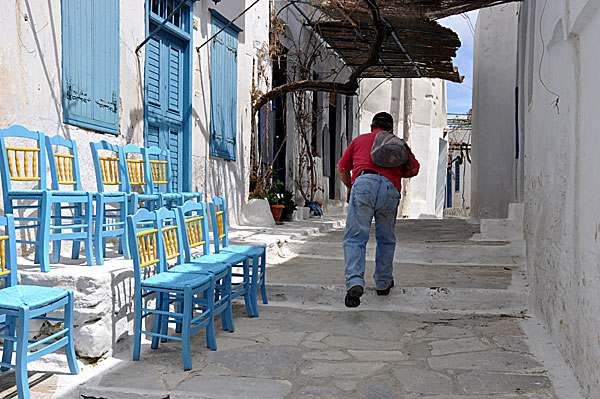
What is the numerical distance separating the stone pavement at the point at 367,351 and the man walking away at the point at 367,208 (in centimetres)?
28

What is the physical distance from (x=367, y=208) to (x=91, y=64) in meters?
2.82

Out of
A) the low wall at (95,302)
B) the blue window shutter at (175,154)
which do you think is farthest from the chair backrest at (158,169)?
the low wall at (95,302)

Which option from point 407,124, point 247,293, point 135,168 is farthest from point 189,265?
point 407,124

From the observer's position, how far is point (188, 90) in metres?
7.18

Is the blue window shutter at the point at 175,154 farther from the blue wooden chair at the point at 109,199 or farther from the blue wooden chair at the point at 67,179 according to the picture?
the blue wooden chair at the point at 67,179

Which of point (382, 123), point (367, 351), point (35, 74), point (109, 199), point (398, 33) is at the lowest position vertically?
point (367, 351)

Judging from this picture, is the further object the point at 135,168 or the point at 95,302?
the point at 135,168

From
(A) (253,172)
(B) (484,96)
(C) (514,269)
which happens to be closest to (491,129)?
(B) (484,96)

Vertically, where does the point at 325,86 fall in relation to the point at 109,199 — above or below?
above

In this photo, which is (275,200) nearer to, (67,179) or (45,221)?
(67,179)

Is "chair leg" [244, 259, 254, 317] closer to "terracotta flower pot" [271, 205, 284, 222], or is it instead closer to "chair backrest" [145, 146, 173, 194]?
"chair backrest" [145, 146, 173, 194]

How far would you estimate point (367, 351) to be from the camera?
12.4 ft

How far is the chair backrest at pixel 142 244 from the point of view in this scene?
352 centimetres

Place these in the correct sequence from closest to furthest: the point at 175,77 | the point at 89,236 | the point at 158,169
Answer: the point at 89,236
the point at 158,169
the point at 175,77
